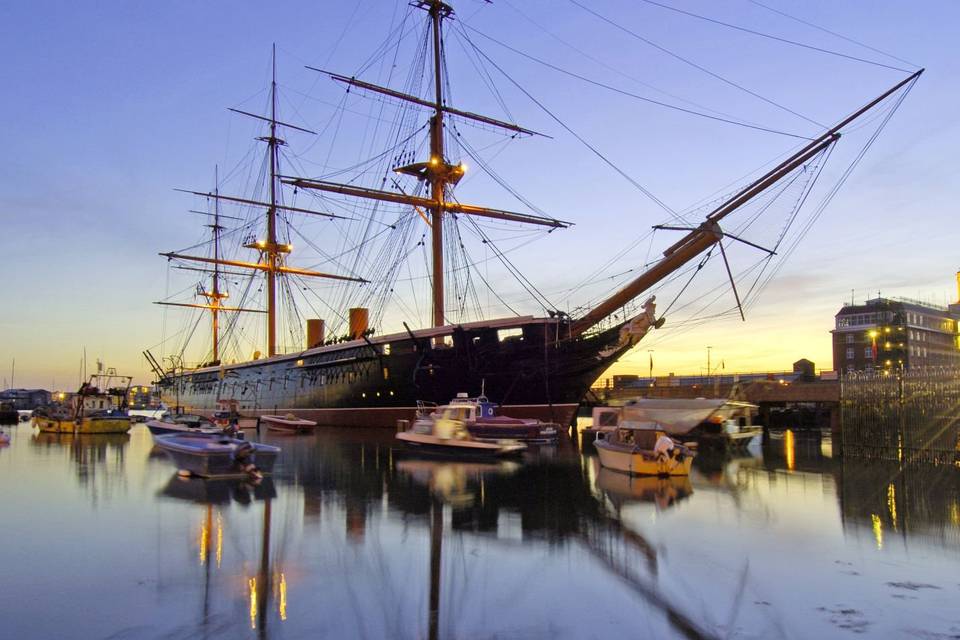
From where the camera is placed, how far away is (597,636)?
20.0 feet

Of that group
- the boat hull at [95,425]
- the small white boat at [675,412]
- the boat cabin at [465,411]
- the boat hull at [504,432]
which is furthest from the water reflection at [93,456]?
the small white boat at [675,412]

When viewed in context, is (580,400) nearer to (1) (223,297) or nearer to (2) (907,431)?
(2) (907,431)

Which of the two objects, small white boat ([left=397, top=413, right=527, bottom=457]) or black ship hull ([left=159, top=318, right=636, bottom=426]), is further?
black ship hull ([left=159, top=318, right=636, bottom=426])

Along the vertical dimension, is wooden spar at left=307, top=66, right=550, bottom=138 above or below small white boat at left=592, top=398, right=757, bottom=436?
above

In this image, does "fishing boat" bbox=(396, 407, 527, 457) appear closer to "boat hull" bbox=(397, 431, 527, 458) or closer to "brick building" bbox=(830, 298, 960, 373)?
"boat hull" bbox=(397, 431, 527, 458)

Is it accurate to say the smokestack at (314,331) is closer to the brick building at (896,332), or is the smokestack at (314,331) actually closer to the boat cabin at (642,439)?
the boat cabin at (642,439)

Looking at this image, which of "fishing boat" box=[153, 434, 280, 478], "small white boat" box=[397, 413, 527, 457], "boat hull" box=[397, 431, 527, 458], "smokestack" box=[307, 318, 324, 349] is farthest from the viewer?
"smokestack" box=[307, 318, 324, 349]

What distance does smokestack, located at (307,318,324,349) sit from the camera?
52.0 m

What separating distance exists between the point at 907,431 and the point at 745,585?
49.1 feet

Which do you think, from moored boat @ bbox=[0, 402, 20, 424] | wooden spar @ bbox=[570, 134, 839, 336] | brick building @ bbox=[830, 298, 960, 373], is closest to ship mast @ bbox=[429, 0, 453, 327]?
wooden spar @ bbox=[570, 134, 839, 336]

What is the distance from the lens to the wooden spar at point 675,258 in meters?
22.3

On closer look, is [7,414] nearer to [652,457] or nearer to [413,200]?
[413,200]

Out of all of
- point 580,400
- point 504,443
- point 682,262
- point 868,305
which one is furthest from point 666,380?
point 868,305

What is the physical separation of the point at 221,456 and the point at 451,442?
26.7 ft
